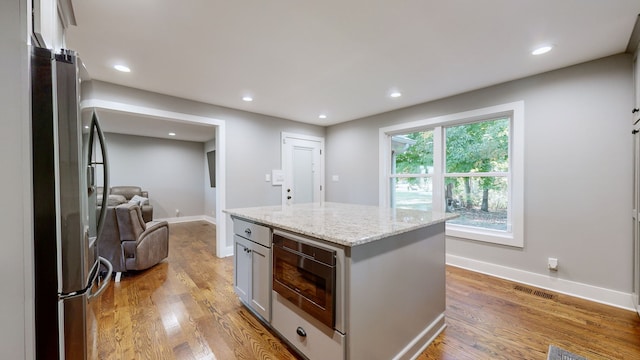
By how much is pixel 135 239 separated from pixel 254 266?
1927mm

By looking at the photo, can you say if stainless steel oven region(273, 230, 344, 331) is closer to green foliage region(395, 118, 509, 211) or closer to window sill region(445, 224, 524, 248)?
window sill region(445, 224, 524, 248)

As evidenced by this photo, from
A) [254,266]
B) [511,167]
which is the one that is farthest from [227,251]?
[511,167]

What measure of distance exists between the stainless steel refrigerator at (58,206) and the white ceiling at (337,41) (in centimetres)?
106

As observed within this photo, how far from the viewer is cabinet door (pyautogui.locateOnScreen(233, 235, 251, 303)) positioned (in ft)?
7.07

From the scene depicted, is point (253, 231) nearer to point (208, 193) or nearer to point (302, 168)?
point (302, 168)

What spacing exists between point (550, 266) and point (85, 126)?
406 centimetres

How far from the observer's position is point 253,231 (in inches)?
81.5

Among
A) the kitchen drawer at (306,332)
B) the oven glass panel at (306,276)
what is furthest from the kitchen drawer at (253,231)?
the kitchen drawer at (306,332)

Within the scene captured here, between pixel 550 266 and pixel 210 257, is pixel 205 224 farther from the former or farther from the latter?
pixel 550 266

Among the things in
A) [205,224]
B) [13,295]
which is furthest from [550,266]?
[205,224]

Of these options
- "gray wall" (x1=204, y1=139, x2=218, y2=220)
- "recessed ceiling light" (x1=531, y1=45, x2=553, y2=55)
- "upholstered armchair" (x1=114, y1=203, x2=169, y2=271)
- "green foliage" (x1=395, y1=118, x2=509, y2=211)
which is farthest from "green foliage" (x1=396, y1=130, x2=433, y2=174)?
"gray wall" (x1=204, y1=139, x2=218, y2=220)

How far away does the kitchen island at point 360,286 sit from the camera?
134 centimetres

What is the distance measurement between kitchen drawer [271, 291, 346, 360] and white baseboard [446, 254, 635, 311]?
2.69 metres

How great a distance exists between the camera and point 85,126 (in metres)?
1.12
